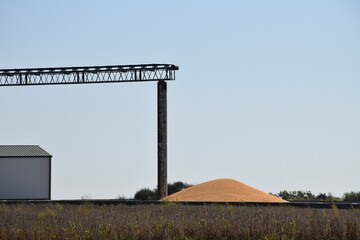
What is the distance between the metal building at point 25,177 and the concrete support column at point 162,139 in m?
11.7

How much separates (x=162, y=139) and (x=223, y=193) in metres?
8.61

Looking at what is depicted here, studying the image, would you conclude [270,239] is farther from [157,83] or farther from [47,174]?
[47,174]

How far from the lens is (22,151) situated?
62.7 metres

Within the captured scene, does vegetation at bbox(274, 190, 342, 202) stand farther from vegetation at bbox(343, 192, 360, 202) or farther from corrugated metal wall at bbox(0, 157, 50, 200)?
corrugated metal wall at bbox(0, 157, 50, 200)

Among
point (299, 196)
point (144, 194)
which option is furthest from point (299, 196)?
point (144, 194)

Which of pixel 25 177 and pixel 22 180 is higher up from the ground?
pixel 25 177

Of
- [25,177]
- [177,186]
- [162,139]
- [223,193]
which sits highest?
[162,139]

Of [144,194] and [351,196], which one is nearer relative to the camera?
[351,196]

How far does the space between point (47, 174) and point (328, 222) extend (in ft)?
134

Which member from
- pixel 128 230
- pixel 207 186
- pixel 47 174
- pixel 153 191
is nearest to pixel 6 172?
pixel 47 174

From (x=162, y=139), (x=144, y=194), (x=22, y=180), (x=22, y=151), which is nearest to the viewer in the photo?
(x=162, y=139)

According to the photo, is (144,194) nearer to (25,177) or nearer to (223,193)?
(25,177)

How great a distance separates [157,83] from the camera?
5450cm

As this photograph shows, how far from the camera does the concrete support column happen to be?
5325cm
